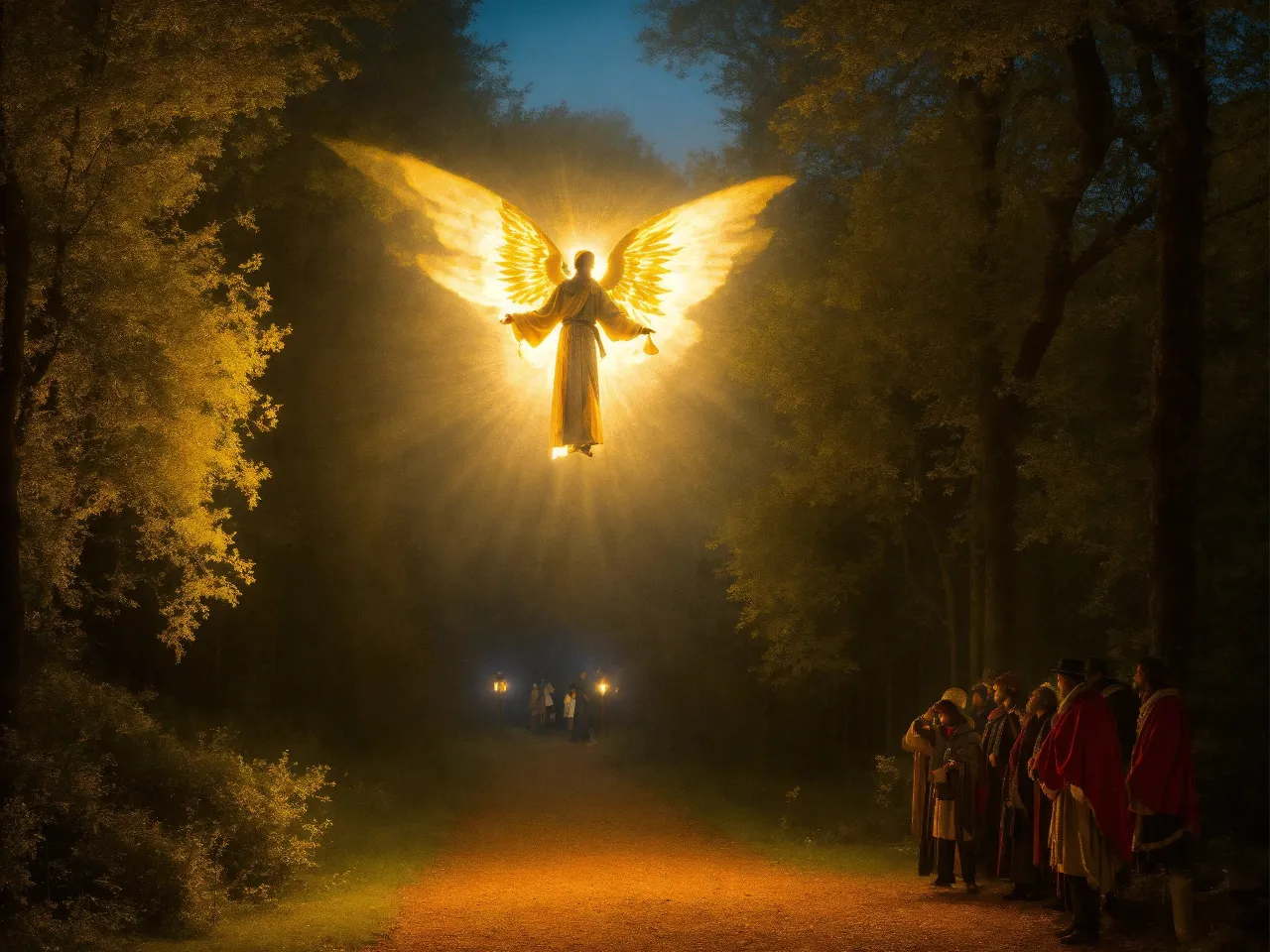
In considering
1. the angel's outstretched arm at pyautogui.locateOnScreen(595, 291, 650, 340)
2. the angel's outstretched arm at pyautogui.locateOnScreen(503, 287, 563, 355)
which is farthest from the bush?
the angel's outstretched arm at pyautogui.locateOnScreen(595, 291, 650, 340)

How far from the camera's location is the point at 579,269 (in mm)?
10148

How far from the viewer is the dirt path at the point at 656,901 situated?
27.7ft

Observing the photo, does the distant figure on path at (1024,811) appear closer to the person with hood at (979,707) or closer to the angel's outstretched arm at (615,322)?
the person with hood at (979,707)

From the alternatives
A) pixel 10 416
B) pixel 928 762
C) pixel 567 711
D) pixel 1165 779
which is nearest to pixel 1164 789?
pixel 1165 779

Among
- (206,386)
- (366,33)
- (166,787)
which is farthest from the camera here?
(366,33)

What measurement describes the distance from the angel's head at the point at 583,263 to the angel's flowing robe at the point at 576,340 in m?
0.12

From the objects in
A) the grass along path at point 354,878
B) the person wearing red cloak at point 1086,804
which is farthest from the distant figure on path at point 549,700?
the person wearing red cloak at point 1086,804

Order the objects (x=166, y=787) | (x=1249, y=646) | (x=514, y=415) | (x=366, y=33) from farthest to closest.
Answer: (x=514, y=415)
(x=366, y=33)
(x=1249, y=646)
(x=166, y=787)

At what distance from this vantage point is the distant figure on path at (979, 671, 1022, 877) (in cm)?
1065

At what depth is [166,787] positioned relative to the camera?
1093 cm

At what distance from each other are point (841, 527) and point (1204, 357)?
800cm

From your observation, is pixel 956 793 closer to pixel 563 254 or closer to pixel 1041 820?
pixel 1041 820

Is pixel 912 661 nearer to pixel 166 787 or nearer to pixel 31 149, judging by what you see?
pixel 166 787

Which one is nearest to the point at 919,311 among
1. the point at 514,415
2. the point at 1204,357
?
the point at 1204,357
